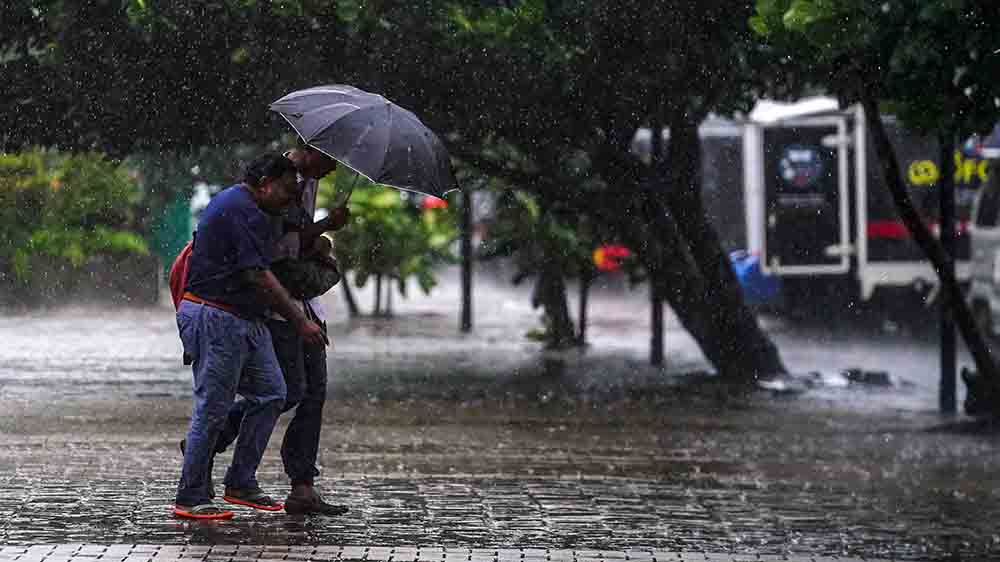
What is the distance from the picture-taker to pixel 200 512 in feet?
25.1

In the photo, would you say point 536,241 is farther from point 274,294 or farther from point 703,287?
point 274,294

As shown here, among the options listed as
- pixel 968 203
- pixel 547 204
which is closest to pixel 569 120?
pixel 547 204

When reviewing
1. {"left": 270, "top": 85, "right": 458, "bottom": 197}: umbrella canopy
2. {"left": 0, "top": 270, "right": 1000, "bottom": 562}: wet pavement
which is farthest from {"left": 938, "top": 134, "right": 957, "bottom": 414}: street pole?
{"left": 270, "top": 85, "right": 458, "bottom": 197}: umbrella canopy

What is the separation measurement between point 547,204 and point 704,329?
68.9 inches

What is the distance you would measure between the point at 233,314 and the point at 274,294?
0.77 feet

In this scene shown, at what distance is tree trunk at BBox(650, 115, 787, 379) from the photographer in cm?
1541

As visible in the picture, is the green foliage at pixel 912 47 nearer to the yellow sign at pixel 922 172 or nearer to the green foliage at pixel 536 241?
the green foliage at pixel 536 241

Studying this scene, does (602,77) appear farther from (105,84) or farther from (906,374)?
(906,374)

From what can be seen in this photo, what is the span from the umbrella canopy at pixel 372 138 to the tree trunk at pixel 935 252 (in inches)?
239

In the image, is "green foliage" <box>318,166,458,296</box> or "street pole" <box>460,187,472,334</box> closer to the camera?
"street pole" <box>460,187,472,334</box>

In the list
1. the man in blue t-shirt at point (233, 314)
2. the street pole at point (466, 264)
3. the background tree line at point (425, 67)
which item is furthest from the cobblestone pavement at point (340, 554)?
the street pole at point (466, 264)

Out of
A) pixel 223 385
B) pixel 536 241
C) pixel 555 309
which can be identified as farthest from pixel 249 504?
pixel 555 309

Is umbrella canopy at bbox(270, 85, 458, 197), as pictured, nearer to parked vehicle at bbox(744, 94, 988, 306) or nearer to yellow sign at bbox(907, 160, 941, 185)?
parked vehicle at bbox(744, 94, 988, 306)

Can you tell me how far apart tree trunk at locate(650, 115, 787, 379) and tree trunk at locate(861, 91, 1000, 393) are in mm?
2350
